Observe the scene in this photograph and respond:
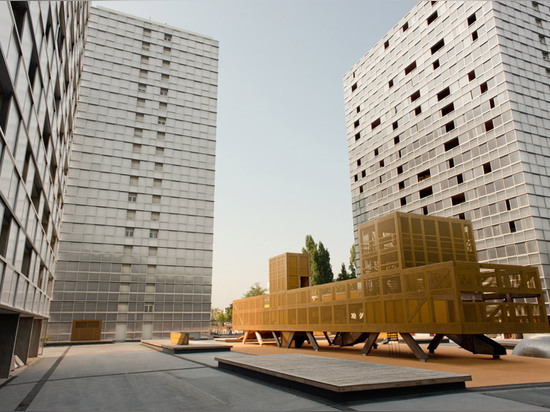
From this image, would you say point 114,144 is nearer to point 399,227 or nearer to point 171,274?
point 171,274

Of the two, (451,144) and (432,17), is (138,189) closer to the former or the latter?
(451,144)

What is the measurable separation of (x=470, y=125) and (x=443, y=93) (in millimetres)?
6714

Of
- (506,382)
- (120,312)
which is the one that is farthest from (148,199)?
(506,382)

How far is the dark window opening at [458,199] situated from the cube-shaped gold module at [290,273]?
2031 centimetres

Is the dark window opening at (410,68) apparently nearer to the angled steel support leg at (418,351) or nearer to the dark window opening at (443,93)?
the dark window opening at (443,93)

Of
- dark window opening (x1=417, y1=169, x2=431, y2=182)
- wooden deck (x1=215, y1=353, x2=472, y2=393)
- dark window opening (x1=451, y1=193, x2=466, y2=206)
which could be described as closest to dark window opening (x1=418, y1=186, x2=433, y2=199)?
dark window opening (x1=417, y1=169, x2=431, y2=182)

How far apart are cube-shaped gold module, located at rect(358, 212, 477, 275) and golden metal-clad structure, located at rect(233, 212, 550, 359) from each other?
0.19ft

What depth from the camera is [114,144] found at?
49750 mm

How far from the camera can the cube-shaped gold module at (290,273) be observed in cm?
3294

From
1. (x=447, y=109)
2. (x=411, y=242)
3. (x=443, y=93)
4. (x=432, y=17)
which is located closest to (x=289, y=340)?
(x=411, y=242)

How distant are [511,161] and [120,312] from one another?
47055 millimetres

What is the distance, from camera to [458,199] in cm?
4269

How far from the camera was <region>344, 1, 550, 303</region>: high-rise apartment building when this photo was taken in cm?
3675

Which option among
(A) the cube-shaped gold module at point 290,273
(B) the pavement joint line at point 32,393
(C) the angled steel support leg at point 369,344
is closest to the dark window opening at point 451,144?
(A) the cube-shaped gold module at point 290,273
